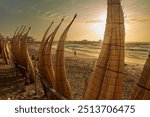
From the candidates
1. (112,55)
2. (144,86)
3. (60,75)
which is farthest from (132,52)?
(144,86)

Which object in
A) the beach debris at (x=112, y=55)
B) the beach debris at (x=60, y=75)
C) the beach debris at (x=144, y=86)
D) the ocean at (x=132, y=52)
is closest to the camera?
the beach debris at (x=144, y=86)

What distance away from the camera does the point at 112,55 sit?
565 centimetres

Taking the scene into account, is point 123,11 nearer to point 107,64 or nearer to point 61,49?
point 107,64

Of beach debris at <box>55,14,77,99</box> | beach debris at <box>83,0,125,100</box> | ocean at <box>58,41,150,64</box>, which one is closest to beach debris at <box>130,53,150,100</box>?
beach debris at <box>83,0,125,100</box>

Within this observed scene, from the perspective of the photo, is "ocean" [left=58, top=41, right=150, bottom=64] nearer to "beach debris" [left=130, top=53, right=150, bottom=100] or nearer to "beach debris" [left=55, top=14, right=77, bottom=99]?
"beach debris" [left=55, top=14, right=77, bottom=99]

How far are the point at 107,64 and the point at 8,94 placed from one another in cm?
737

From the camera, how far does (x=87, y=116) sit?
19.5 feet

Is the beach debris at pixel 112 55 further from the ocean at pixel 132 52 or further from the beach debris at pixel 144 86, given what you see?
the ocean at pixel 132 52

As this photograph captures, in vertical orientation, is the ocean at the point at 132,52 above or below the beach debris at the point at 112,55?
below

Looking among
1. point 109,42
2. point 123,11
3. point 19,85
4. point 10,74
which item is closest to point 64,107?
point 109,42

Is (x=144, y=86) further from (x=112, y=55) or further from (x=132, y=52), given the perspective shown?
(x=132, y=52)

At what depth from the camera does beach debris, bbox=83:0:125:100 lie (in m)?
5.65

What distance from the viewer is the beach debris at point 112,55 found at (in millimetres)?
5648

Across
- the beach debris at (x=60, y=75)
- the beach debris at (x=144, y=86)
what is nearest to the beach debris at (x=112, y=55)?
the beach debris at (x=144, y=86)
